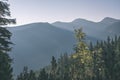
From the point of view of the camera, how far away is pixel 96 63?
7806 cm

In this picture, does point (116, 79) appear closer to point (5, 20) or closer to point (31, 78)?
point (31, 78)

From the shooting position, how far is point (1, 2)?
2036 cm

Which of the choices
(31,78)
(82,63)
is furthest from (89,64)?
(31,78)

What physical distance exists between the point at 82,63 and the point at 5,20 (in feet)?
132

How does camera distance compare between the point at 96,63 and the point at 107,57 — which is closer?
the point at 107,57

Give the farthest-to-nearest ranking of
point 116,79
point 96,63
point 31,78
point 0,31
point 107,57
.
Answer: point 96,63 → point 107,57 → point 116,79 → point 31,78 → point 0,31

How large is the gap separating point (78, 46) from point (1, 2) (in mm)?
38465

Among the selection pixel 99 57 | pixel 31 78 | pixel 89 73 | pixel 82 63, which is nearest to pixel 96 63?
pixel 99 57

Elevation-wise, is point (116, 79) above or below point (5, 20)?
below

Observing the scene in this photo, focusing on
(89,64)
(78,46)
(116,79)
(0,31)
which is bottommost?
(116,79)

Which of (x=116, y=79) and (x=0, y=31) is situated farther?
(x=116, y=79)

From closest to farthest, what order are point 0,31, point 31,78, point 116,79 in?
point 0,31
point 31,78
point 116,79

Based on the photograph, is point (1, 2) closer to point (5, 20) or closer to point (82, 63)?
point (5, 20)

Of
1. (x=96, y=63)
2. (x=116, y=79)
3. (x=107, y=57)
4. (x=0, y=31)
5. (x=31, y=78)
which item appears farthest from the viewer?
(x=96, y=63)
